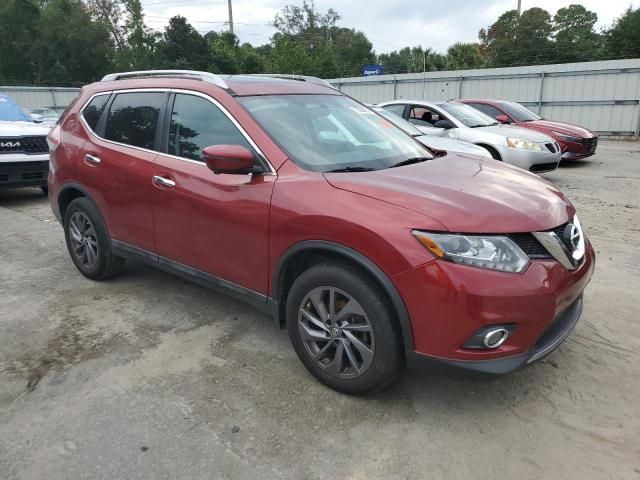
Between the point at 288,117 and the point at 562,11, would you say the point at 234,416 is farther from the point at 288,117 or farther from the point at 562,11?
the point at 562,11

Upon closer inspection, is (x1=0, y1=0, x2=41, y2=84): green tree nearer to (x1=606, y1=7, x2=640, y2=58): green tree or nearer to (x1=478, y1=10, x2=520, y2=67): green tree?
(x1=478, y1=10, x2=520, y2=67): green tree

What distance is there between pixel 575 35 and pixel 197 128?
175 ft

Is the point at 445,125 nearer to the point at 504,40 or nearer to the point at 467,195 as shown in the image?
the point at 467,195

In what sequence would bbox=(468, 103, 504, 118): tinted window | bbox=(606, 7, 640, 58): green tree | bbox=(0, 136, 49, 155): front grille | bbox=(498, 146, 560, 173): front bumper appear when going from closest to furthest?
1. bbox=(0, 136, 49, 155): front grille
2. bbox=(498, 146, 560, 173): front bumper
3. bbox=(468, 103, 504, 118): tinted window
4. bbox=(606, 7, 640, 58): green tree

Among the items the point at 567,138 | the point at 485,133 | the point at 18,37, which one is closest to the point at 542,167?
Answer: the point at 485,133

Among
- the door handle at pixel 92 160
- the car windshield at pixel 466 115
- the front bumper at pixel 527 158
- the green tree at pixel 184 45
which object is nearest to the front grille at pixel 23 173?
the door handle at pixel 92 160

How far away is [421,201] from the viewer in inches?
101

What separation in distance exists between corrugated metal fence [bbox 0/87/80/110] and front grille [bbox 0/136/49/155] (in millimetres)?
17243

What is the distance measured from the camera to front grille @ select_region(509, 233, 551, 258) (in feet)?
8.13

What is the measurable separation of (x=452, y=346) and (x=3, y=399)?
2.52 m

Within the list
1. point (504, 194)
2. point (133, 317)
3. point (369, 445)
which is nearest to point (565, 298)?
point (504, 194)

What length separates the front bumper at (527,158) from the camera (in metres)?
8.70

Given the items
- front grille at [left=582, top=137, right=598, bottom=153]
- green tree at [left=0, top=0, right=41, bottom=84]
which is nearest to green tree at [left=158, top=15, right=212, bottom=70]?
green tree at [left=0, top=0, right=41, bottom=84]

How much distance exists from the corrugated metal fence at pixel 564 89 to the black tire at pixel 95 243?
59.0ft
